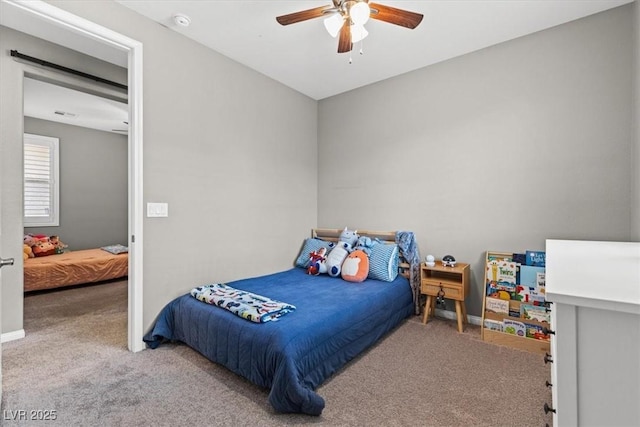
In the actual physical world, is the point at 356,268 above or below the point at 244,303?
above

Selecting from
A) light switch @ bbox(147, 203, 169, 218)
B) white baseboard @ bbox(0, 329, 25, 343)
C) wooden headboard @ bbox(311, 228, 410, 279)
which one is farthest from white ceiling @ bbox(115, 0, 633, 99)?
white baseboard @ bbox(0, 329, 25, 343)

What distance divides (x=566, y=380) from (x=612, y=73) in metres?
2.75

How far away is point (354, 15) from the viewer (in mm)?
1826

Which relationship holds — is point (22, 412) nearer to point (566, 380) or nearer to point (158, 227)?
point (158, 227)

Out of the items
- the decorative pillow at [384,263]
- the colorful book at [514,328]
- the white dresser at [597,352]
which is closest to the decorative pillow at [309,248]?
the decorative pillow at [384,263]

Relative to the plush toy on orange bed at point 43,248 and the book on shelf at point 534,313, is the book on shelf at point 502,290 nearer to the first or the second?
the book on shelf at point 534,313

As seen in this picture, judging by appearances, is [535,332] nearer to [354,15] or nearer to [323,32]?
[354,15]

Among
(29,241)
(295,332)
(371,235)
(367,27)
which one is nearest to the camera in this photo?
(295,332)

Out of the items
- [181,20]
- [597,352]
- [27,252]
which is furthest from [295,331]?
[27,252]

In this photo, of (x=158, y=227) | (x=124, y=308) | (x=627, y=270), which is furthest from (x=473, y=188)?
(x=124, y=308)

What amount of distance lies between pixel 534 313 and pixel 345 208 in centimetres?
223

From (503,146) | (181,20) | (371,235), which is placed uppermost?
(181,20)

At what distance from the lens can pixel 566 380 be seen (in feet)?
2.43

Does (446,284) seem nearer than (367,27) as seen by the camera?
No
